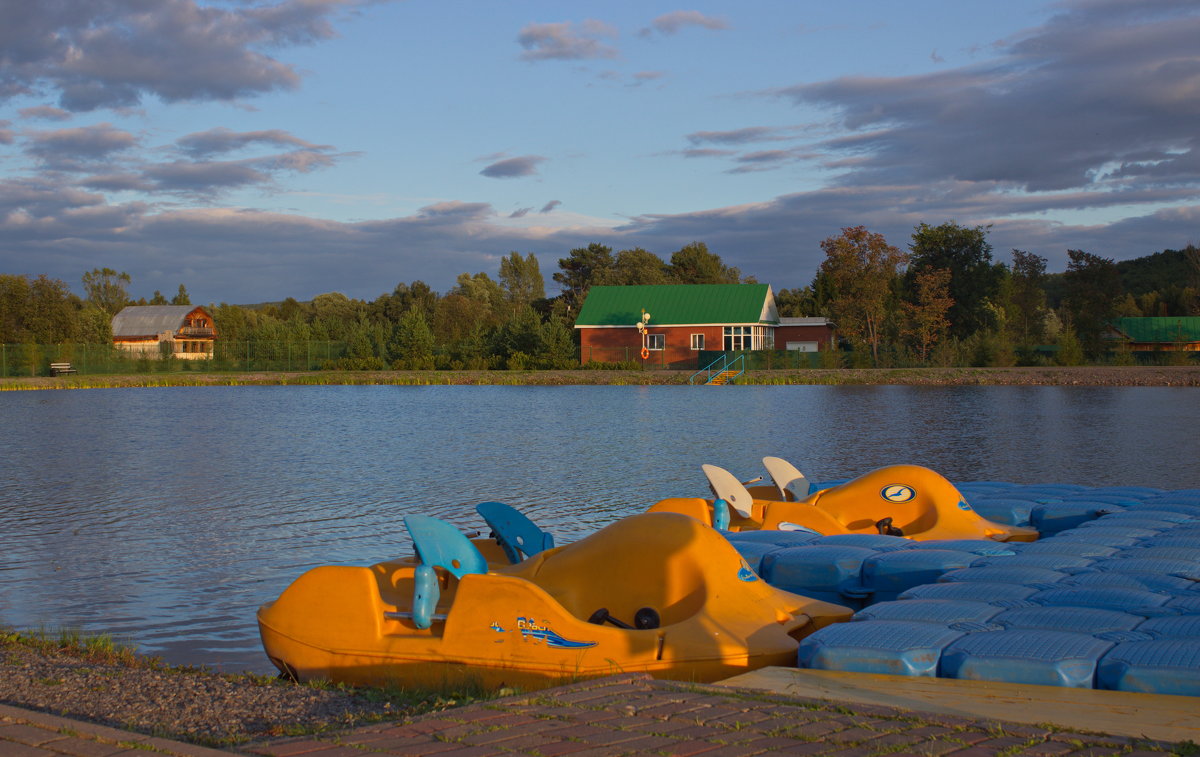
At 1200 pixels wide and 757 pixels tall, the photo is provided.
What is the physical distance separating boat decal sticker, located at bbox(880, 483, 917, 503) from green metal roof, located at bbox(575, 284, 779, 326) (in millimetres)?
55132

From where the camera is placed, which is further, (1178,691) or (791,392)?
(791,392)

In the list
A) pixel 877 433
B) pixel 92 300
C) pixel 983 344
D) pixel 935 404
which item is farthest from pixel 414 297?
pixel 877 433

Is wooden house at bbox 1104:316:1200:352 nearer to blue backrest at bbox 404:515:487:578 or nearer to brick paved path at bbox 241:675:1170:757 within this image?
blue backrest at bbox 404:515:487:578

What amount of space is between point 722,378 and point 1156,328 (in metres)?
A: 33.0

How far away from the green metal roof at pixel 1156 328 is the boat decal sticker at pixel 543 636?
69.9m

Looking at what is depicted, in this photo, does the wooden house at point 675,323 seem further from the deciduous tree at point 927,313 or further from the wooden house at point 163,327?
the wooden house at point 163,327

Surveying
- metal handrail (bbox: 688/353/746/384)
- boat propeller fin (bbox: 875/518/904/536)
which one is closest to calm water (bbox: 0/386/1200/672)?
boat propeller fin (bbox: 875/518/904/536)

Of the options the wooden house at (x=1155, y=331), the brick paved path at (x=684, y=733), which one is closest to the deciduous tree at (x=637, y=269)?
the wooden house at (x=1155, y=331)

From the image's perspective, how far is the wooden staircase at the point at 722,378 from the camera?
57250mm

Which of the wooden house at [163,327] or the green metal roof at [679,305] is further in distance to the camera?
the wooden house at [163,327]

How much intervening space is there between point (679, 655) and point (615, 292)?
6565cm

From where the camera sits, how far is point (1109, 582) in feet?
27.0

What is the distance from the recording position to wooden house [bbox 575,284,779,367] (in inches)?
2675

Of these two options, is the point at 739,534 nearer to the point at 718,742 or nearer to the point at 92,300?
the point at 718,742
